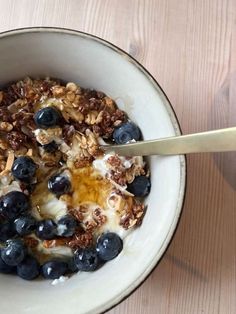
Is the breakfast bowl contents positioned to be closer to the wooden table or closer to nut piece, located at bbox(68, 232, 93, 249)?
nut piece, located at bbox(68, 232, 93, 249)

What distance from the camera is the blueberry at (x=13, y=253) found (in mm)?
827

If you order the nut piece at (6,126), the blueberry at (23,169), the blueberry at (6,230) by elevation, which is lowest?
the blueberry at (6,230)

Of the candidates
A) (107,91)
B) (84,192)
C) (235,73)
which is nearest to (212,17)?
(235,73)

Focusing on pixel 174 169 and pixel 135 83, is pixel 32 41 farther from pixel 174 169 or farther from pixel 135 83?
pixel 174 169

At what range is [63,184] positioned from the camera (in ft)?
2.82

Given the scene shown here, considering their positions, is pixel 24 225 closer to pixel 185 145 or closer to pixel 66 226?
pixel 66 226

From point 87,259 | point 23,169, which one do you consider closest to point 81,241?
point 87,259

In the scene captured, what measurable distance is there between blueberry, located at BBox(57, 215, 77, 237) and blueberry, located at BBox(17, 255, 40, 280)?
0.18ft

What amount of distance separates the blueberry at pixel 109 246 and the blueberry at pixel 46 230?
7 cm

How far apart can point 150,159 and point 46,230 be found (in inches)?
7.2

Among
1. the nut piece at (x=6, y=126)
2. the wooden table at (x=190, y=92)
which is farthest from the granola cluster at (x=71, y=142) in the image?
the wooden table at (x=190, y=92)

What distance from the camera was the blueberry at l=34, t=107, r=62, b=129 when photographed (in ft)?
2.83

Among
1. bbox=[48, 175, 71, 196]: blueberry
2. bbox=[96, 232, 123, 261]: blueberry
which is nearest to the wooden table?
bbox=[96, 232, 123, 261]: blueberry

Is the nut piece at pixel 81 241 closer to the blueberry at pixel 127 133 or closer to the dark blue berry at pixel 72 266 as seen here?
the dark blue berry at pixel 72 266
